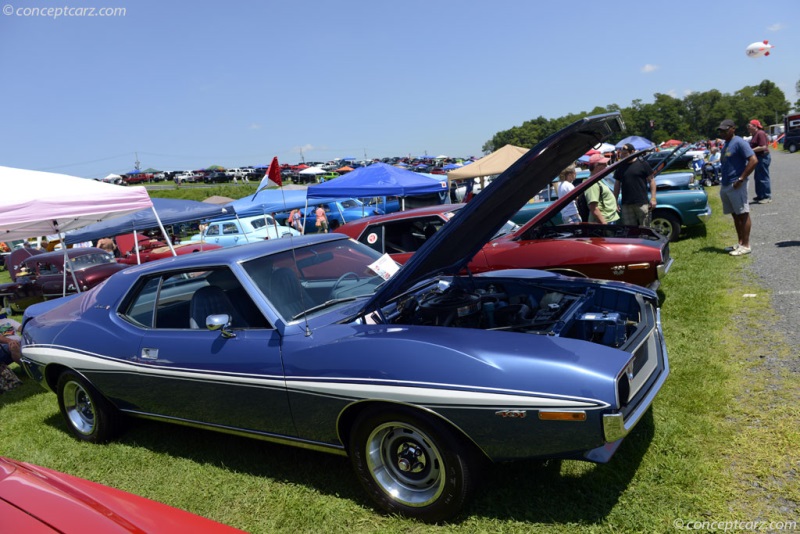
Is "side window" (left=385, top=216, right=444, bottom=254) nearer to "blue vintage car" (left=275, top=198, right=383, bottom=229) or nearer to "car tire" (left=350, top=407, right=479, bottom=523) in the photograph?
"car tire" (left=350, top=407, right=479, bottom=523)

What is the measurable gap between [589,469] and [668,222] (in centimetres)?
758

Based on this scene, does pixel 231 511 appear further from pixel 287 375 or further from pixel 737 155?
pixel 737 155

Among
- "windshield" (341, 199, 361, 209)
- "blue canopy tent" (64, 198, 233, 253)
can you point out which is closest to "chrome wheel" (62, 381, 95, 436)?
"blue canopy tent" (64, 198, 233, 253)

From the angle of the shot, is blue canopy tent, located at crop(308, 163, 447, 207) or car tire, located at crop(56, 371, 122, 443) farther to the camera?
blue canopy tent, located at crop(308, 163, 447, 207)

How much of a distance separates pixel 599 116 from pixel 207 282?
2.67 m

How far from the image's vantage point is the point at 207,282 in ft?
12.3

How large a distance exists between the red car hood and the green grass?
1010mm

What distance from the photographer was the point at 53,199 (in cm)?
691

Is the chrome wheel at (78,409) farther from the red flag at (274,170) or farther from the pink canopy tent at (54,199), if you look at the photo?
the pink canopy tent at (54,199)

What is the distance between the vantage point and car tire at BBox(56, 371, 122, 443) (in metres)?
4.19

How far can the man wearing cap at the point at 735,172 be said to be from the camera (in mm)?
7094

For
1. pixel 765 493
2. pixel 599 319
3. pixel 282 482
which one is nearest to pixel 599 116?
pixel 599 319
